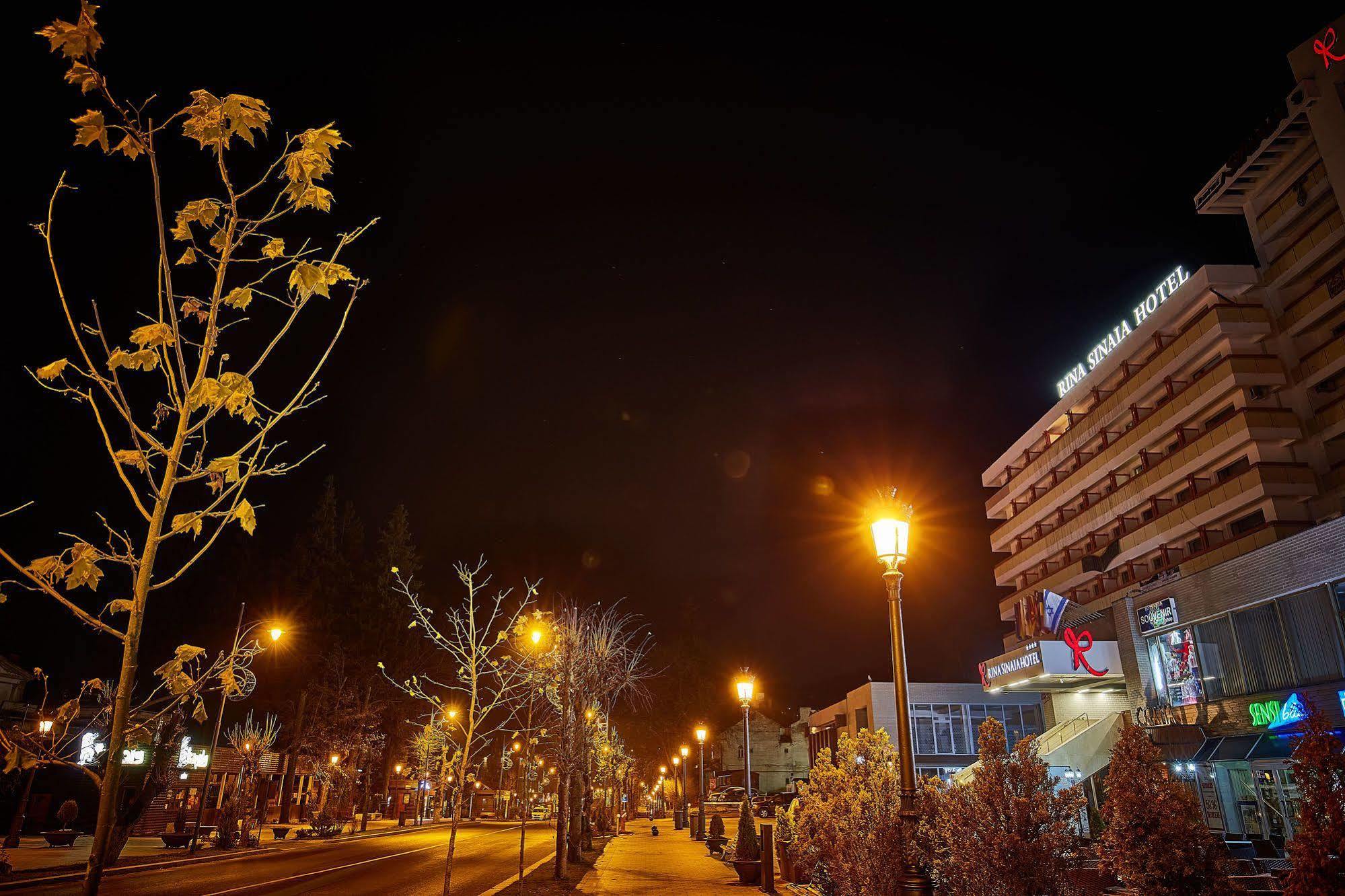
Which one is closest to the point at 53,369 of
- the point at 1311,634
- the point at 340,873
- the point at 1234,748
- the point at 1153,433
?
the point at 340,873

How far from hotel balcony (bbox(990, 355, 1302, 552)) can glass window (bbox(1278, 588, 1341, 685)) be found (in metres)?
11.3

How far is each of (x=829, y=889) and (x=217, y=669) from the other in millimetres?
12397

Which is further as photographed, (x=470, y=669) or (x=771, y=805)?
(x=771, y=805)

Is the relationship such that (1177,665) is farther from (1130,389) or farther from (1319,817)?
(1319,817)

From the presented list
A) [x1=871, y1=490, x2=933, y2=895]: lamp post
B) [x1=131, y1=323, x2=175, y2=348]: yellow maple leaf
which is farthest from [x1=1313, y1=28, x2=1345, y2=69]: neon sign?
[x1=131, y1=323, x2=175, y2=348]: yellow maple leaf

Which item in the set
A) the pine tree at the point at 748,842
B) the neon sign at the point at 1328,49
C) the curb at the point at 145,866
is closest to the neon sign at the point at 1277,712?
the pine tree at the point at 748,842

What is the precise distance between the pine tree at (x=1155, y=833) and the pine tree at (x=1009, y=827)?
50 cm

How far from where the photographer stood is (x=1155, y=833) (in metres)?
8.14

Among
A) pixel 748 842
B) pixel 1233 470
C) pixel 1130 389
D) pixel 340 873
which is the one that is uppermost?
pixel 1130 389

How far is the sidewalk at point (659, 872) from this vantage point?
58.1 ft

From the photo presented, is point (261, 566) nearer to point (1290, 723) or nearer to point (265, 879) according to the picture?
point (265, 879)

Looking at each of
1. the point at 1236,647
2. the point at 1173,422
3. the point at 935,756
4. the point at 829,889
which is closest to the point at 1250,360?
the point at 1173,422

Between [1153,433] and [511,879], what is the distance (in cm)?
3861

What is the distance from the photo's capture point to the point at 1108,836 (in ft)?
28.2
